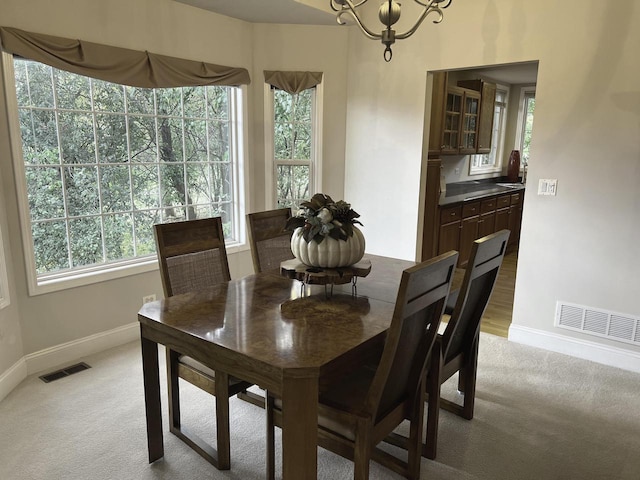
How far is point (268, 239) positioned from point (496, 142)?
5.58 m

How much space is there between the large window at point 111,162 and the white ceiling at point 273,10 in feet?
2.03

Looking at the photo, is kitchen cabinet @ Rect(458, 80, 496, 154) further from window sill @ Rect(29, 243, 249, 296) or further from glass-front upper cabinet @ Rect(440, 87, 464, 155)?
window sill @ Rect(29, 243, 249, 296)

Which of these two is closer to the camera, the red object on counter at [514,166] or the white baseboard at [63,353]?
the white baseboard at [63,353]

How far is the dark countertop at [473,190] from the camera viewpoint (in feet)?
17.0

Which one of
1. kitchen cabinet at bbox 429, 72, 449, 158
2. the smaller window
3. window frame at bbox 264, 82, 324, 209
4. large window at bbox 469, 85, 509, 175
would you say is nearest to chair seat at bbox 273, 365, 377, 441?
window frame at bbox 264, 82, 324, 209

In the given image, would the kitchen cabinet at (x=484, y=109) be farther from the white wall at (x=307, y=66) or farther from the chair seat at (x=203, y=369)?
the chair seat at (x=203, y=369)

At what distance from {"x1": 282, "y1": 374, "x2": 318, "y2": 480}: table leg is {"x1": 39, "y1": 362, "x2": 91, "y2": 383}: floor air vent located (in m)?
2.06

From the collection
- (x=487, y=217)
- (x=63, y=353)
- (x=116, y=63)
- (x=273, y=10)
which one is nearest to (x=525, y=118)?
(x=487, y=217)

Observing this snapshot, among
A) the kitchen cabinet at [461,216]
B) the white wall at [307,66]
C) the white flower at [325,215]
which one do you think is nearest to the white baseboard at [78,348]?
the white wall at [307,66]

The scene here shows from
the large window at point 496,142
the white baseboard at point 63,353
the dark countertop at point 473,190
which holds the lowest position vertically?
the white baseboard at point 63,353

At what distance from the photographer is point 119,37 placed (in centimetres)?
318

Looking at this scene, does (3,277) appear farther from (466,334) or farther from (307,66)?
(307,66)

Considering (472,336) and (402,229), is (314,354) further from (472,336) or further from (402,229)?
(402,229)

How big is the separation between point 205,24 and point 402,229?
93.7 inches
